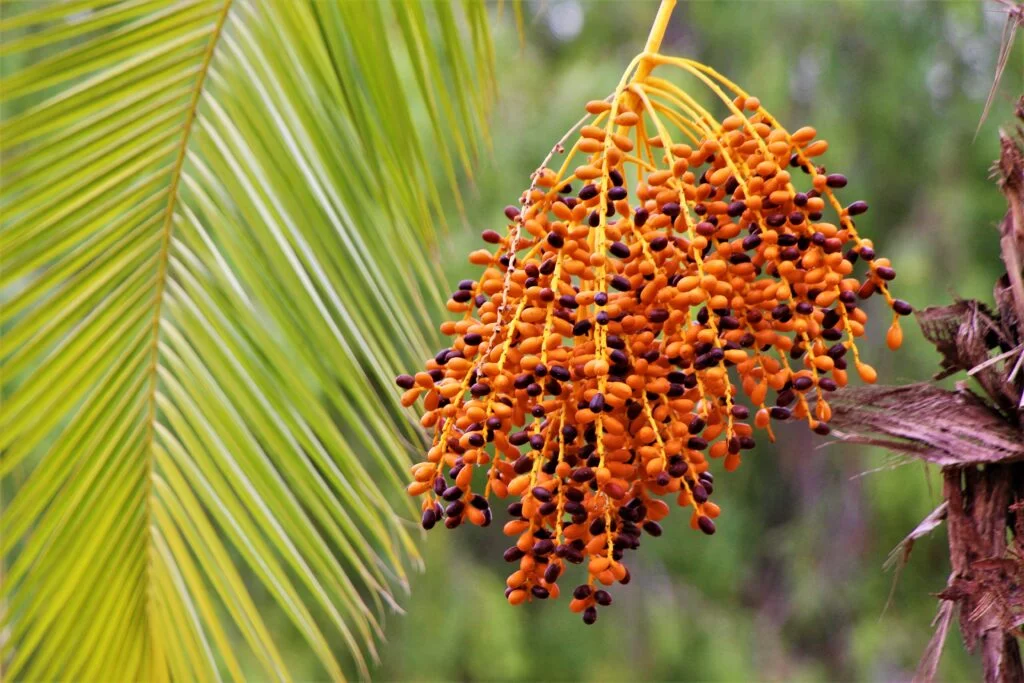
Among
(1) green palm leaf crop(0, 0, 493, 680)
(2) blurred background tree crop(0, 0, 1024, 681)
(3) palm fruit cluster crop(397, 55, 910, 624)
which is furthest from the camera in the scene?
(2) blurred background tree crop(0, 0, 1024, 681)

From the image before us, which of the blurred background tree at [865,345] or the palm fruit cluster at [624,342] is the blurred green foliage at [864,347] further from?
the palm fruit cluster at [624,342]

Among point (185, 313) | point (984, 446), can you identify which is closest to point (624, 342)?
point (984, 446)

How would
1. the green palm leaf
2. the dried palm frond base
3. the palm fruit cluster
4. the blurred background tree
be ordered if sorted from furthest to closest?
the blurred background tree < the green palm leaf < the dried palm frond base < the palm fruit cluster

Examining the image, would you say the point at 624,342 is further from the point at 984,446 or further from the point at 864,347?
the point at 864,347

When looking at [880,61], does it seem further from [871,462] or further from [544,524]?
[544,524]

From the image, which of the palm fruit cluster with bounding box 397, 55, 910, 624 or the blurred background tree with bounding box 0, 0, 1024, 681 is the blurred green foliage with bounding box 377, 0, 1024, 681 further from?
the palm fruit cluster with bounding box 397, 55, 910, 624

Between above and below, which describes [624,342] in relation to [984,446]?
above

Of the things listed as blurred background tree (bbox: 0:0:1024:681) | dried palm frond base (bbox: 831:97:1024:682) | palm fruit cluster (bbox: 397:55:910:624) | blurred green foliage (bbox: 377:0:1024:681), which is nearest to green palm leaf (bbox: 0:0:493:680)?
palm fruit cluster (bbox: 397:55:910:624)
